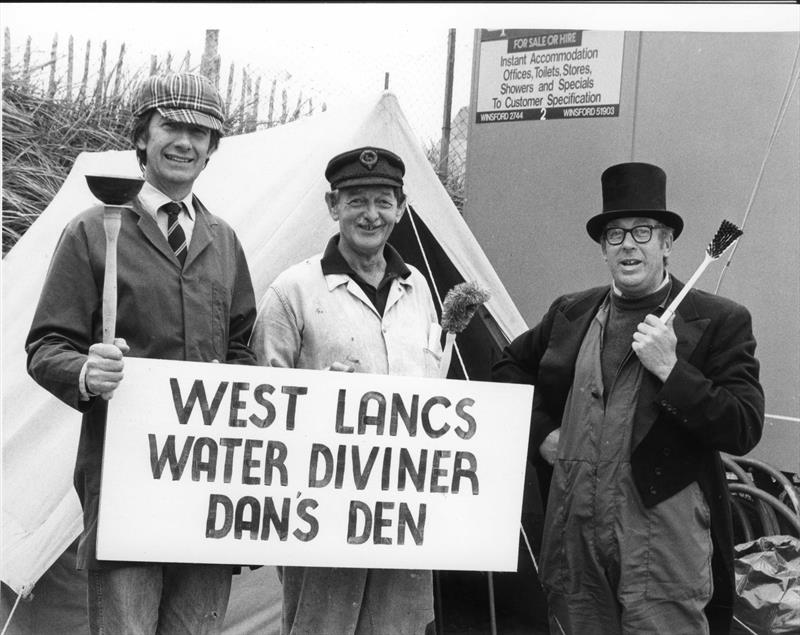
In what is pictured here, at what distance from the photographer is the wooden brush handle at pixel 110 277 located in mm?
2670

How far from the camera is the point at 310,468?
10.1ft

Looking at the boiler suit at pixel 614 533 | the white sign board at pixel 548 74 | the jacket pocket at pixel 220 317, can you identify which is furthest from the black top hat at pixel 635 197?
the white sign board at pixel 548 74

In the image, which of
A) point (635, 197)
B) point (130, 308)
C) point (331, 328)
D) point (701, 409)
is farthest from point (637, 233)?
point (130, 308)

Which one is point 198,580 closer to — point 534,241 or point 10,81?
point 534,241

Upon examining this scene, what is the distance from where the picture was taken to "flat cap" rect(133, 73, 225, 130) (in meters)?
2.90

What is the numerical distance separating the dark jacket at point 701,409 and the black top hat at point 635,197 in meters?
0.24

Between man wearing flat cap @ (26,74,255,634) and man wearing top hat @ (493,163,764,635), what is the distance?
3.48ft

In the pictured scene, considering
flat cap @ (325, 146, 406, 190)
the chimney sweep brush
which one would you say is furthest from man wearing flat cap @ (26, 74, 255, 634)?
the chimney sweep brush

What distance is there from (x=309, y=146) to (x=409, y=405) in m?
2.30

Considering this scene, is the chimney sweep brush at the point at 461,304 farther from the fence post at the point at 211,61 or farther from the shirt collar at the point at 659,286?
the fence post at the point at 211,61

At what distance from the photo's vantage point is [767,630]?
4.39 meters

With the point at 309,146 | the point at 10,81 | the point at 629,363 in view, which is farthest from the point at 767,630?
the point at 10,81

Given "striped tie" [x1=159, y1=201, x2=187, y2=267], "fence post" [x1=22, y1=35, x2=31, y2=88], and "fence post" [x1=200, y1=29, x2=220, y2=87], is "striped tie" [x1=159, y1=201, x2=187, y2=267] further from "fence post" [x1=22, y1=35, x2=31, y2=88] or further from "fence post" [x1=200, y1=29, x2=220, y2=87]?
"fence post" [x1=22, y1=35, x2=31, y2=88]

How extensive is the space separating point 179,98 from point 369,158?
24.5 inches
